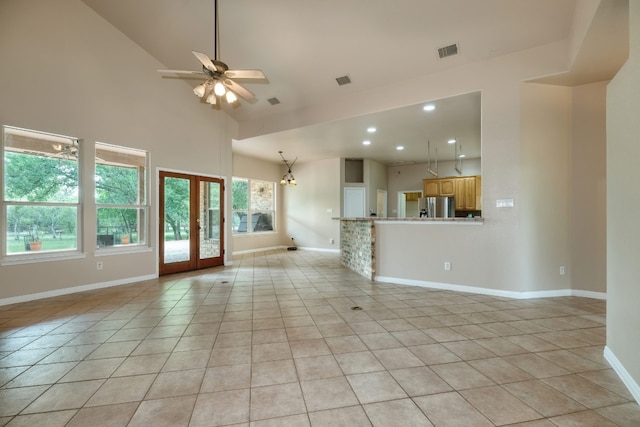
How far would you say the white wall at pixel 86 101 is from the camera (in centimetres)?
381

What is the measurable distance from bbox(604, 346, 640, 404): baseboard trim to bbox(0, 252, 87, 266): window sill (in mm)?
6362

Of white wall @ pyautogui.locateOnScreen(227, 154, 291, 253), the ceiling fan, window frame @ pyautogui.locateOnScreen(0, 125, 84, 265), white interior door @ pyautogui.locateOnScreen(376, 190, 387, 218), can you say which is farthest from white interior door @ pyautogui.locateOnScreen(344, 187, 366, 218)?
window frame @ pyautogui.locateOnScreen(0, 125, 84, 265)

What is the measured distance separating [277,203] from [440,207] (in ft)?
17.4

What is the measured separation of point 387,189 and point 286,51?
6.56m

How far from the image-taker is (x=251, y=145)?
24.4ft

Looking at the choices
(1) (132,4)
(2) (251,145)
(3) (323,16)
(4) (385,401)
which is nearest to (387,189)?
(2) (251,145)

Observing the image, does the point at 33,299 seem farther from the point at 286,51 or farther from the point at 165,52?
the point at 286,51

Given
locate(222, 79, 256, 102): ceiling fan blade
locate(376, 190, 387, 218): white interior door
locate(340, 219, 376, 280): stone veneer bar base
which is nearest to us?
locate(222, 79, 256, 102): ceiling fan blade

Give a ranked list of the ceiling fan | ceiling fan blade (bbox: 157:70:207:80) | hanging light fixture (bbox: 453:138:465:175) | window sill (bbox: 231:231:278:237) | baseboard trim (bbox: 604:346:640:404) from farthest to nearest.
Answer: window sill (bbox: 231:231:278:237), hanging light fixture (bbox: 453:138:465:175), ceiling fan blade (bbox: 157:70:207:80), the ceiling fan, baseboard trim (bbox: 604:346:640:404)

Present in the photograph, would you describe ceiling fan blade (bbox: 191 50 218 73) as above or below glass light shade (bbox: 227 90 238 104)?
above

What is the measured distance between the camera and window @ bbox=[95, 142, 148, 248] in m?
4.79

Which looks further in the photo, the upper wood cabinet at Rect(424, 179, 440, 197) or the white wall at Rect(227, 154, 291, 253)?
the upper wood cabinet at Rect(424, 179, 440, 197)

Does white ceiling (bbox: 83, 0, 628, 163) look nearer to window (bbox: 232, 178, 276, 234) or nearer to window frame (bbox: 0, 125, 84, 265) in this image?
window frame (bbox: 0, 125, 84, 265)

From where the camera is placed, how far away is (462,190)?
819 cm
